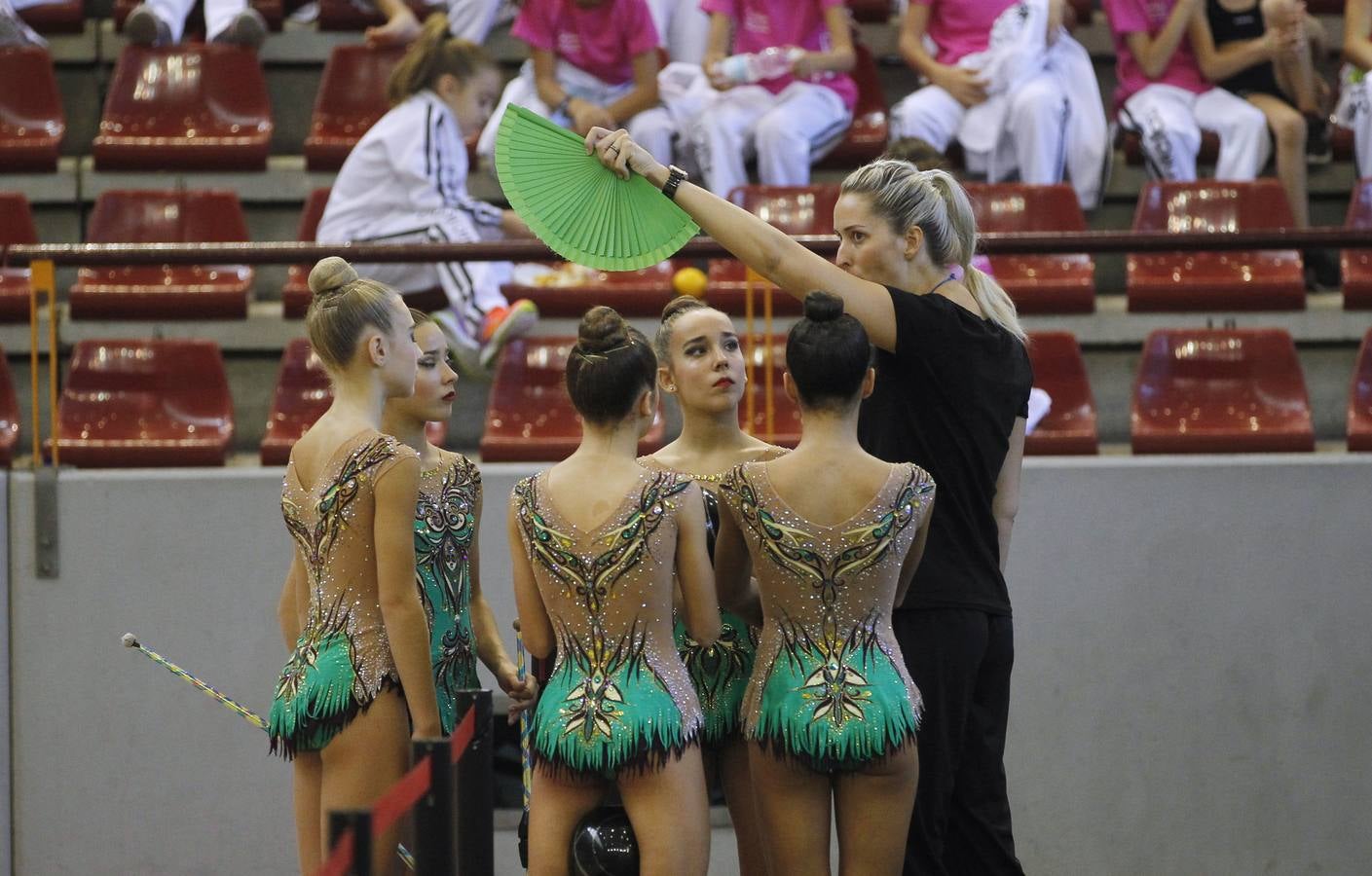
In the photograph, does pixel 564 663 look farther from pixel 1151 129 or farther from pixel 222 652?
pixel 1151 129

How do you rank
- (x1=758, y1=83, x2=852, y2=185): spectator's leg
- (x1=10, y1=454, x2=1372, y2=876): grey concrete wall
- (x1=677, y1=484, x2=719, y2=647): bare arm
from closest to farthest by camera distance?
(x1=677, y1=484, x2=719, y2=647): bare arm, (x1=10, y1=454, x2=1372, y2=876): grey concrete wall, (x1=758, y1=83, x2=852, y2=185): spectator's leg

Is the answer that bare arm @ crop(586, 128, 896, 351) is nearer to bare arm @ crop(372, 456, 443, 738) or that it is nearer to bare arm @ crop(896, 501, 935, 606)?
bare arm @ crop(896, 501, 935, 606)

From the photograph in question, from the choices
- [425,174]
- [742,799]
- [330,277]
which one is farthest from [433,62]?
[742,799]

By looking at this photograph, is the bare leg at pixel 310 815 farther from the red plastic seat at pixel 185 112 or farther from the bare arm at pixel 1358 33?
the bare arm at pixel 1358 33

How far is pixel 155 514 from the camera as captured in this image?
175 inches

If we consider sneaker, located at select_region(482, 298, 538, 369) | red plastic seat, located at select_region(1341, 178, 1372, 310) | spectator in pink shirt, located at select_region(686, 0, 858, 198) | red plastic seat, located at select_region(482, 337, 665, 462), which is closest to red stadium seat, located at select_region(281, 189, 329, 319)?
sneaker, located at select_region(482, 298, 538, 369)

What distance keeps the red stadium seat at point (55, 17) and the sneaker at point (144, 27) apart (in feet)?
1.46

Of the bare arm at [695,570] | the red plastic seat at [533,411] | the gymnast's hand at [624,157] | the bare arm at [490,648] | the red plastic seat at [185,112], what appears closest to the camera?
the bare arm at [695,570]

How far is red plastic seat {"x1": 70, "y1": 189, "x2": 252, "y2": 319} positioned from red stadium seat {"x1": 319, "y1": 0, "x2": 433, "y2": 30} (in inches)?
51.4

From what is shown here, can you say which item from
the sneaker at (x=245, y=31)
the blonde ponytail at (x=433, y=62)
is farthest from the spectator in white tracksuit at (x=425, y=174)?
the sneaker at (x=245, y=31)

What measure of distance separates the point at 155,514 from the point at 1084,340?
2982 millimetres

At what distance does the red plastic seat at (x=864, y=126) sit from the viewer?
20.4 ft

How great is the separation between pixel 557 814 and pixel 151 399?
2.67m

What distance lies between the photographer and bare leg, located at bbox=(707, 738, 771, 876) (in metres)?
3.02
